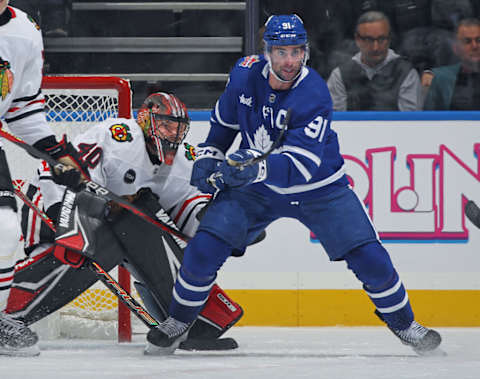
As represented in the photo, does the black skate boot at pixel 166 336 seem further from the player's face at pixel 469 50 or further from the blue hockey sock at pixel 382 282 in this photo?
the player's face at pixel 469 50

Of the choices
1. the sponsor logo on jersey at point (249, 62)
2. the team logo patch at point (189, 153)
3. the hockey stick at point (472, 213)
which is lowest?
the hockey stick at point (472, 213)

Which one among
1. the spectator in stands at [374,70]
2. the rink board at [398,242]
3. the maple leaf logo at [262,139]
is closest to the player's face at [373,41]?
the spectator in stands at [374,70]

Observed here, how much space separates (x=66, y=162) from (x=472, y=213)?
1603 millimetres

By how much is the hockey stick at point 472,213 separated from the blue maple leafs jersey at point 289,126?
94cm

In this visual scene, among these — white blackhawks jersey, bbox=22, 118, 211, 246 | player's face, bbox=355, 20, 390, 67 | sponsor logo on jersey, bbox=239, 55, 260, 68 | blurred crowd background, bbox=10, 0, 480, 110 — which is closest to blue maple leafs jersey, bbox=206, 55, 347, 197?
sponsor logo on jersey, bbox=239, 55, 260, 68

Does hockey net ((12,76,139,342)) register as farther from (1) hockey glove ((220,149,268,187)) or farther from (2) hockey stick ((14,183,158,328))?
(1) hockey glove ((220,149,268,187))

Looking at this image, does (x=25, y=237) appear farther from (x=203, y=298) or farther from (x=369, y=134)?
(x=369, y=134)

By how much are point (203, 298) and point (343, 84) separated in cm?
146

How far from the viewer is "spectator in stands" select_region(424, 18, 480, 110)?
13.0 feet

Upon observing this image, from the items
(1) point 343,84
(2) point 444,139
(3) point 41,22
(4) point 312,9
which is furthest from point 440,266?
(3) point 41,22

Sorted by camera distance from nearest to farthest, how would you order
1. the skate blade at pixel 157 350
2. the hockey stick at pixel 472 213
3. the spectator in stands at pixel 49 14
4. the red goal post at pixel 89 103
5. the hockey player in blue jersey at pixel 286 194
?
the hockey player in blue jersey at pixel 286 194, the skate blade at pixel 157 350, the red goal post at pixel 89 103, the hockey stick at pixel 472 213, the spectator in stands at pixel 49 14

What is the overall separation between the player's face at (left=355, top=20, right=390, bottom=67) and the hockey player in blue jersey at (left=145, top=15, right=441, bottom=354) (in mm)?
1168

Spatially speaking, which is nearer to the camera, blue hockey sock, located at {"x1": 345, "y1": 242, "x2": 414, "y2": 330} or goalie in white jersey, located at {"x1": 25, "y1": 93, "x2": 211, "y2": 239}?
blue hockey sock, located at {"x1": 345, "y1": 242, "x2": 414, "y2": 330}

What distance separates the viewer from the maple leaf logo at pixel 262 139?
114 inches
